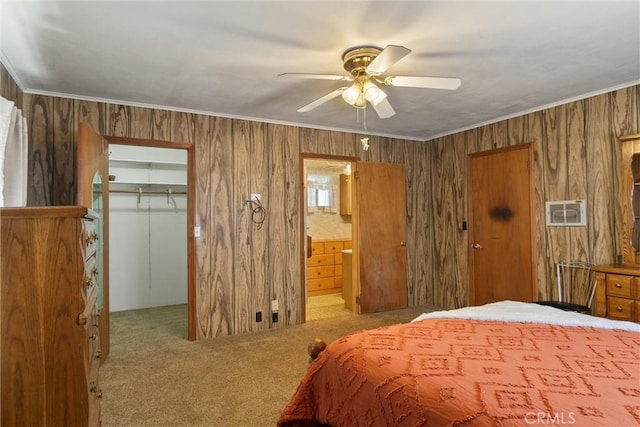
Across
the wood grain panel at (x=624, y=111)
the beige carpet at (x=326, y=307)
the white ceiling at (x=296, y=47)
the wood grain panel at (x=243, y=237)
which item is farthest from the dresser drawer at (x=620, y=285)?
the wood grain panel at (x=243, y=237)

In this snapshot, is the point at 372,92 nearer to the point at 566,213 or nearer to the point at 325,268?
the point at 566,213

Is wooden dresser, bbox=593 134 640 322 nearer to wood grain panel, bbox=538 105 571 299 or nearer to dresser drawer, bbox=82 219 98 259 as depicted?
wood grain panel, bbox=538 105 571 299

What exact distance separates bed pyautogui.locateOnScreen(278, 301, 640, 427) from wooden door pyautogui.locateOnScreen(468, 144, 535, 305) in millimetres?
2083

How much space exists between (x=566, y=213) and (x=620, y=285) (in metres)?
0.96

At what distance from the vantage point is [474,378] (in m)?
1.22

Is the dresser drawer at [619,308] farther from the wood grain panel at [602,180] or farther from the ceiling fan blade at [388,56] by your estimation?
the ceiling fan blade at [388,56]

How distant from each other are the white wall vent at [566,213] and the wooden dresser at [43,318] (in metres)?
3.94

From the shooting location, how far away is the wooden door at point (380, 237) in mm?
4594

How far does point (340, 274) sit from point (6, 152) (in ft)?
16.0

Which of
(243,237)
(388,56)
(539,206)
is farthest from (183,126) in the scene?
(539,206)

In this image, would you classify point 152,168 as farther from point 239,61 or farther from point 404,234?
point 404,234

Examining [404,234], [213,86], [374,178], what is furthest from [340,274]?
[213,86]

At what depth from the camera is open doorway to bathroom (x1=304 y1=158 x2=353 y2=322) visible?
5.95 meters

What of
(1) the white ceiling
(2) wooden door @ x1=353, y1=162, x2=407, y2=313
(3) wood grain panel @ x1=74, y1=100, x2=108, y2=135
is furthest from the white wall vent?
(3) wood grain panel @ x1=74, y1=100, x2=108, y2=135
